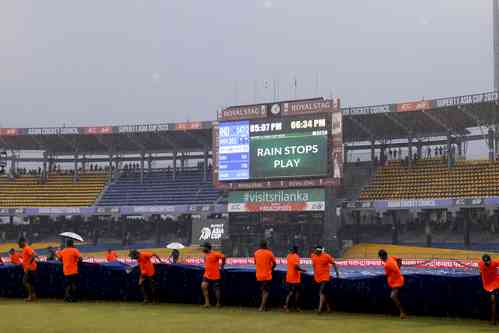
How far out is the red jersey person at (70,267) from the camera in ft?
62.8

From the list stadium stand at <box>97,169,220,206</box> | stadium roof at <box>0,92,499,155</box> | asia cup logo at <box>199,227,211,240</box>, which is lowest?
asia cup logo at <box>199,227,211,240</box>

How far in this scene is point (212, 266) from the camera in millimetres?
17641

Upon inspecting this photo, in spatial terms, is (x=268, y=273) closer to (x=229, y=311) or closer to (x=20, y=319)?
(x=229, y=311)

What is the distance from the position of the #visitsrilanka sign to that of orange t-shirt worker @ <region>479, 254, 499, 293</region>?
26.4 m

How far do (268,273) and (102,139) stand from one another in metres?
44.5

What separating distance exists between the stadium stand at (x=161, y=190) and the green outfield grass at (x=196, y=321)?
35225mm

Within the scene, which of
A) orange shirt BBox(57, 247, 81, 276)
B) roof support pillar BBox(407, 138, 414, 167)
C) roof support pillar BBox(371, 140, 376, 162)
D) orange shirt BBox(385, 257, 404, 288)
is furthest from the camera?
roof support pillar BBox(371, 140, 376, 162)

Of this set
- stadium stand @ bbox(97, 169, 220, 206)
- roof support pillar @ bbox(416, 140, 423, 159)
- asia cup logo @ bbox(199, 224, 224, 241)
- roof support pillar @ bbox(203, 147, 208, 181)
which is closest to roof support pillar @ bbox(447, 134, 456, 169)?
roof support pillar @ bbox(416, 140, 423, 159)

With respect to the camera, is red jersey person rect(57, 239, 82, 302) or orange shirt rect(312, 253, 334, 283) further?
red jersey person rect(57, 239, 82, 302)

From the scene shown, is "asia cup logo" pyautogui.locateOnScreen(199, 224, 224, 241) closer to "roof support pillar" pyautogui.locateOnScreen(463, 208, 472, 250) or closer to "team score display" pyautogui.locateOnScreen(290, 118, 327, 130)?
"team score display" pyautogui.locateOnScreen(290, 118, 327, 130)

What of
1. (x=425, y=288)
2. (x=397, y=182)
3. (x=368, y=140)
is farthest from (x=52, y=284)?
(x=368, y=140)

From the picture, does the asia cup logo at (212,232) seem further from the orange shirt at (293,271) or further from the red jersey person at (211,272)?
the orange shirt at (293,271)

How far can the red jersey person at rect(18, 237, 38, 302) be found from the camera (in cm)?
1947

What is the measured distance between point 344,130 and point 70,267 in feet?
116
